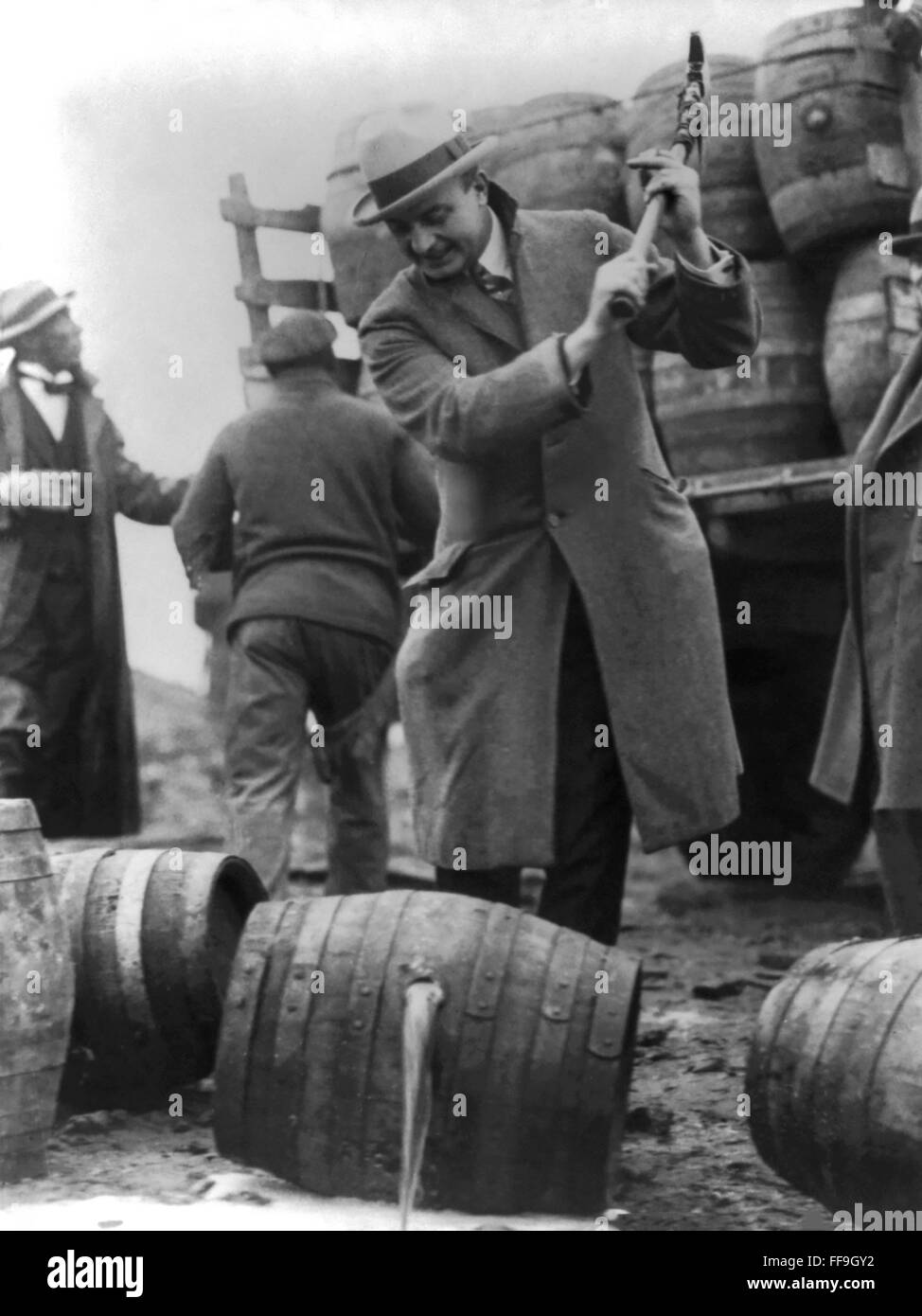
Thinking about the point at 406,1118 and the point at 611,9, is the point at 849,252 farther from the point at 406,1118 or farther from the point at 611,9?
the point at 406,1118

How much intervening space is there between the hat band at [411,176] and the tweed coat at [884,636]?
45.2 inches

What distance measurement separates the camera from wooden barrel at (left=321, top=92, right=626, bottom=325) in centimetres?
440

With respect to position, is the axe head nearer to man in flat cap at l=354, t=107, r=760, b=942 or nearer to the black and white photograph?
the black and white photograph

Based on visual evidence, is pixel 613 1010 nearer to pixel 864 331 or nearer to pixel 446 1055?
pixel 446 1055

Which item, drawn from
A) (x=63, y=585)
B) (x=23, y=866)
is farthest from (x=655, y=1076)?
(x=63, y=585)

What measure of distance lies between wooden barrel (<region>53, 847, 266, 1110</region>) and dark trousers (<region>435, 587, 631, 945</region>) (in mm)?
565

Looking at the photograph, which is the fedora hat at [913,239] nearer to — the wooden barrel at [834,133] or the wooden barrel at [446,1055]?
the wooden barrel at [834,133]

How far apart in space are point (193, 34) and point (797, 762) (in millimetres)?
2877

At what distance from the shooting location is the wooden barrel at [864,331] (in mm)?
4785

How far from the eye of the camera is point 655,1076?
4.33 meters

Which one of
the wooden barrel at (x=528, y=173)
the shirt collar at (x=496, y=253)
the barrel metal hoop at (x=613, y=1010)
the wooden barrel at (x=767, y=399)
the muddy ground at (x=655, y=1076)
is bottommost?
the muddy ground at (x=655, y=1076)

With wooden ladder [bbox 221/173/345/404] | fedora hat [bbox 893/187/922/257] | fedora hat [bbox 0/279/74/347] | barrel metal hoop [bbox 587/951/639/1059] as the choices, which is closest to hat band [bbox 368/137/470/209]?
wooden ladder [bbox 221/173/345/404]

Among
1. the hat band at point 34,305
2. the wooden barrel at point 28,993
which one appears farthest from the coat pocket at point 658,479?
the hat band at point 34,305

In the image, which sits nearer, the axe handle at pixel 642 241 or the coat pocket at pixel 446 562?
the axe handle at pixel 642 241
